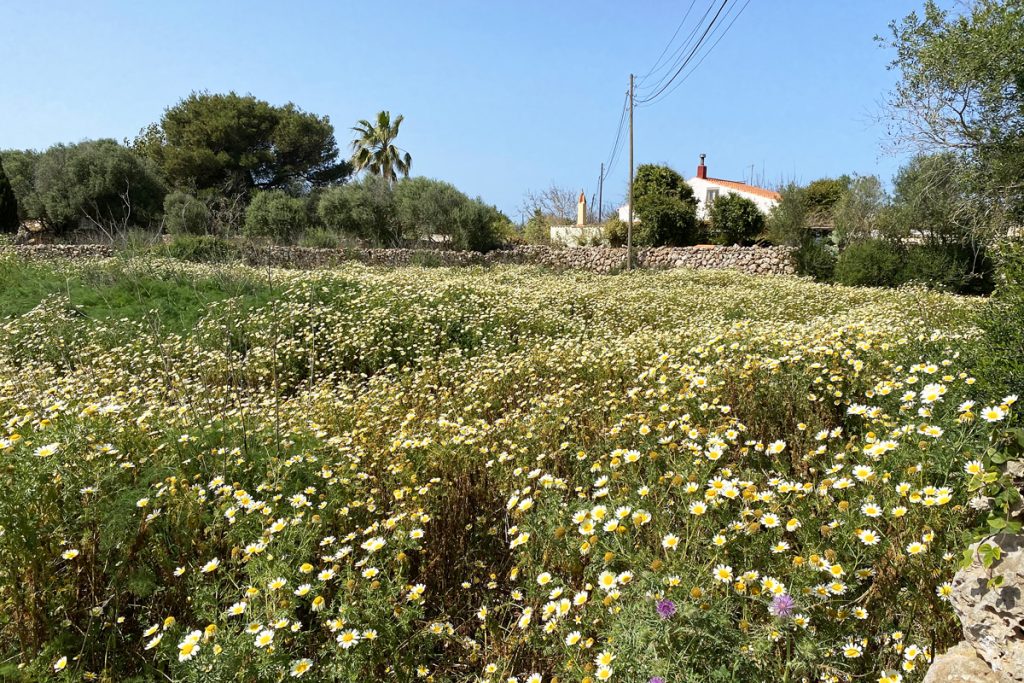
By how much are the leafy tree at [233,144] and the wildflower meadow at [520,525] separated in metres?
31.3

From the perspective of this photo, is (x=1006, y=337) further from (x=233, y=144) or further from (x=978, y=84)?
(x=233, y=144)

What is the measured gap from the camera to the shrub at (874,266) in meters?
13.9

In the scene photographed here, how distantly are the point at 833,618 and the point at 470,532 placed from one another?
63.3 inches

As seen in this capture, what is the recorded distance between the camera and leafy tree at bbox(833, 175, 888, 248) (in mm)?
18031

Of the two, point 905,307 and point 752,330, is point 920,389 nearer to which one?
point 752,330

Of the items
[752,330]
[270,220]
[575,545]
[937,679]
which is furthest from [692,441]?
[270,220]

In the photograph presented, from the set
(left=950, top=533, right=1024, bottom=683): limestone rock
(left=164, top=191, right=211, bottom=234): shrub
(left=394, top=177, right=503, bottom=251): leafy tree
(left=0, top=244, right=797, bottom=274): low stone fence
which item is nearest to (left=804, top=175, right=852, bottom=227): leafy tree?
(left=0, top=244, right=797, bottom=274): low stone fence

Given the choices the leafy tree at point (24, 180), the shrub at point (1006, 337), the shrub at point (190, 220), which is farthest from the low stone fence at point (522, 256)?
the leafy tree at point (24, 180)

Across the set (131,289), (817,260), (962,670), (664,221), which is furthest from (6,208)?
(962,670)

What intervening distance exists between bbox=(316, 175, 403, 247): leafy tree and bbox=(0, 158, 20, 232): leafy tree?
34.9 ft

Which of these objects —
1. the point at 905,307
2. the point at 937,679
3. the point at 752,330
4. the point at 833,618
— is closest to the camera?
the point at 937,679

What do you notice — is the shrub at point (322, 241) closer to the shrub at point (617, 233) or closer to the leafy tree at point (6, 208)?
the shrub at point (617, 233)

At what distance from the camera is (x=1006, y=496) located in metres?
1.57

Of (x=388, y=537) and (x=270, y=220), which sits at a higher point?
(x=270, y=220)
